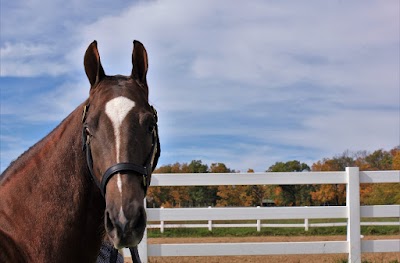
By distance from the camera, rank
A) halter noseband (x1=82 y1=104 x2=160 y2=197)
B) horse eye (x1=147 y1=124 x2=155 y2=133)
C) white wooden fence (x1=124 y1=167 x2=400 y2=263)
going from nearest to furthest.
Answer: halter noseband (x1=82 y1=104 x2=160 y2=197) → horse eye (x1=147 y1=124 x2=155 y2=133) → white wooden fence (x1=124 y1=167 x2=400 y2=263)

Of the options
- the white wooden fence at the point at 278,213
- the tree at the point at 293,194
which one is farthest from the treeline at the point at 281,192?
the white wooden fence at the point at 278,213

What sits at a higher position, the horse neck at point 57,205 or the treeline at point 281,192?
the treeline at point 281,192

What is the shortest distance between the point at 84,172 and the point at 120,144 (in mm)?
338

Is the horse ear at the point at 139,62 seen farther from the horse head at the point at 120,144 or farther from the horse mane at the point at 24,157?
the horse mane at the point at 24,157

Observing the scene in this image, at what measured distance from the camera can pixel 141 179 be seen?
2176mm

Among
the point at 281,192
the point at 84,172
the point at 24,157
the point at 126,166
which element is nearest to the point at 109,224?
the point at 126,166

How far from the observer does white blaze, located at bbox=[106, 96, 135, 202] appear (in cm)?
215

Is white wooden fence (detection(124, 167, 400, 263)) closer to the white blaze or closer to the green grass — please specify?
the white blaze

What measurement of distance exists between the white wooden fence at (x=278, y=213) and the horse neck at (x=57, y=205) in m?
4.24

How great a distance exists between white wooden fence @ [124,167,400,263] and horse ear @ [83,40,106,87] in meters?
4.31

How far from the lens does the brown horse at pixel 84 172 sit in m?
2.16

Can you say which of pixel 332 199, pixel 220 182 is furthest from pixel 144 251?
pixel 332 199

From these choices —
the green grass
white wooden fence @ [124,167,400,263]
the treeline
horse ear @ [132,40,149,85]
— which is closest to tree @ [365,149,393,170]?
the treeline

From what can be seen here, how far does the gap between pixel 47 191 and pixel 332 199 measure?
3056 cm
